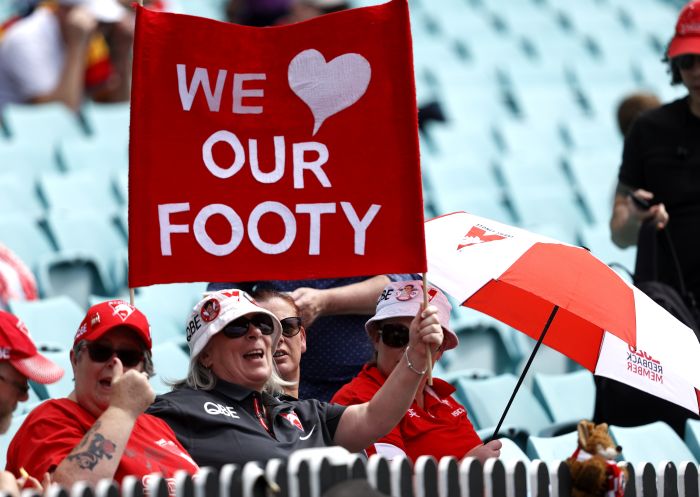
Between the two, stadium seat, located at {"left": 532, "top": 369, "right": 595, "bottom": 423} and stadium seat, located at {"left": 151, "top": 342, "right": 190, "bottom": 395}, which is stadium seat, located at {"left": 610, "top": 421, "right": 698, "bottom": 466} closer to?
stadium seat, located at {"left": 532, "top": 369, "right": 595, "bottom": 423}

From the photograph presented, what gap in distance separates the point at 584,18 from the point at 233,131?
30.2 feet

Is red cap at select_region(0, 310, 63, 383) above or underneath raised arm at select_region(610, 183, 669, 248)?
underneath

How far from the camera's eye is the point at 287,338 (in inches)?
162

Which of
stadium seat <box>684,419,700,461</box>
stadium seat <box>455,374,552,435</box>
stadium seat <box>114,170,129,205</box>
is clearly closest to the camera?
stadium seat <box>684,419,700,461</box>

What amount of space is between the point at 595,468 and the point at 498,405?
1779 millimetres

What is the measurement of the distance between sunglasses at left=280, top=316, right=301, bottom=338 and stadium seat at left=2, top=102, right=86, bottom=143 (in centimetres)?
373

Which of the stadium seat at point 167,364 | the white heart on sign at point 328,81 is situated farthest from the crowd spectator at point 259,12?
the white heart on sign at point 328,81

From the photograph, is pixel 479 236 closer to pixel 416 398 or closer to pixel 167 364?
pixel 416 398

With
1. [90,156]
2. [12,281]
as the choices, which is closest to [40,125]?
[90,156]

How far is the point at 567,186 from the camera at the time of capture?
28.7ft

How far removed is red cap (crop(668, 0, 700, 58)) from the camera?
202 inches

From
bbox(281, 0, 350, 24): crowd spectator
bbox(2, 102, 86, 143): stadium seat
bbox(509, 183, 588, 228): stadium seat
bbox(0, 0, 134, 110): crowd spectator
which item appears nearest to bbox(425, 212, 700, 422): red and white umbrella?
bbox(281, 0, 350, 24): crowd spectator

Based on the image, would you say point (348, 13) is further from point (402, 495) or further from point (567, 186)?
point (567, 186)

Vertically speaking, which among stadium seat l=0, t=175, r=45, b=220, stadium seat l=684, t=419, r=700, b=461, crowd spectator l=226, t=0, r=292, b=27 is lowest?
stadium seat l=684, t=419, r=700, b=461
